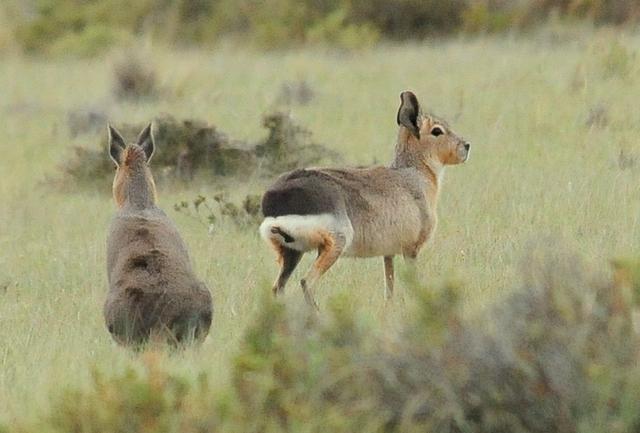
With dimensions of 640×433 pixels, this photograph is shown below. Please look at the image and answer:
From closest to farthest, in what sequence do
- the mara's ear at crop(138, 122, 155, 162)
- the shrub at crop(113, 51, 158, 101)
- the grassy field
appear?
the grassy field, the mara's ear at crop(138, 122, 155, 162), the shrub at crop(113, 51, 158, 101)

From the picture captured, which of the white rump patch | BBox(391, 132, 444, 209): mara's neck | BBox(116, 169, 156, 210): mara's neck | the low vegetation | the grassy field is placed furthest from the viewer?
BBox(391, 132, 444, 209): mara's neck

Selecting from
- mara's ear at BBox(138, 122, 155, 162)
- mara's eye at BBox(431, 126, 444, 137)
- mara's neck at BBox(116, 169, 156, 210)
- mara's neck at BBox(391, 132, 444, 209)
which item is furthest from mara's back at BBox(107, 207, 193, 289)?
mara's eye at BBox(431, 126, 444, 137)

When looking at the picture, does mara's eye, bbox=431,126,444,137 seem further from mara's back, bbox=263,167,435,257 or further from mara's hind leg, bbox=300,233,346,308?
mara's hind leg, bbox=300,233,346,308

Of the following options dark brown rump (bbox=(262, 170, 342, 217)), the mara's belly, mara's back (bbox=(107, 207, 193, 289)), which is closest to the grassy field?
the mara's belly

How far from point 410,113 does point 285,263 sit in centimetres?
150

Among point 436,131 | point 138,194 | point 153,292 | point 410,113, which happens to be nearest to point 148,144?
point 138,194

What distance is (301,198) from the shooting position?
7.57 metres

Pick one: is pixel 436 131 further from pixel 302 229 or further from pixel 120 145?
pixel 120 145

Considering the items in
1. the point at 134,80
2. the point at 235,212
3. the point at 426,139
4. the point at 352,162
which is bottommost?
the point at 134,80

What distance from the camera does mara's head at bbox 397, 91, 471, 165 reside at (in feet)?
29.5

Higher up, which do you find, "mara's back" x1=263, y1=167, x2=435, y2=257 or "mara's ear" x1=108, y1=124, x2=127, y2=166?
"mara's ear" x1=108, y1=124, x2=127, y2=166

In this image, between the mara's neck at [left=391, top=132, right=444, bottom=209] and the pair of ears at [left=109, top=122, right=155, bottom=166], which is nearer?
the pair of ears at [left=109, top=122, right=155, bottom=166]

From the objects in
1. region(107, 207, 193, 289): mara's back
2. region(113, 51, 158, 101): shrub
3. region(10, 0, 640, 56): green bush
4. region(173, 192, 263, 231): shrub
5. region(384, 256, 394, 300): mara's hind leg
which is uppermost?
region(107, 207, 193, 289): mara's back

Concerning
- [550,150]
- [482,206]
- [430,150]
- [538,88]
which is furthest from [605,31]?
[430,150]
